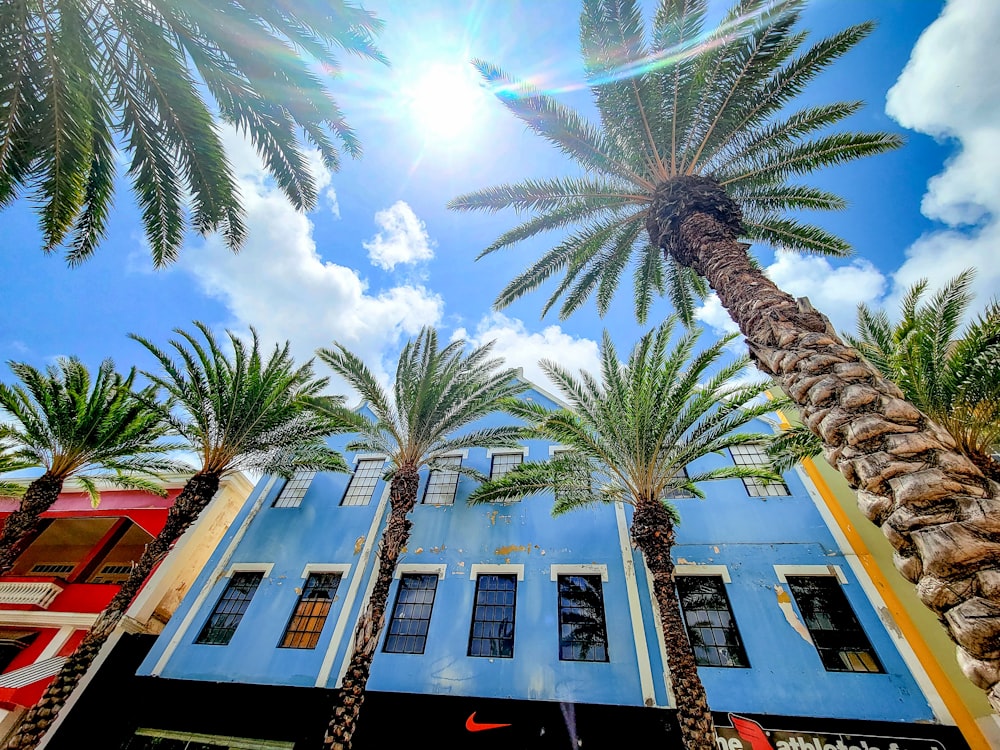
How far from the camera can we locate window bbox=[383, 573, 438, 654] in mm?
10836

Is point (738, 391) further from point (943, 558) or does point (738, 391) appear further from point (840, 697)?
point (943, 558)

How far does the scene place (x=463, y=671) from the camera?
32.9 ft

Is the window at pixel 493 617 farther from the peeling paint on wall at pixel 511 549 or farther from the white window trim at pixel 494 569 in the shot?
the peeling paint on wall at pixel 511 549

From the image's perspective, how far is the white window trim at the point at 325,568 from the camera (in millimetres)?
12376

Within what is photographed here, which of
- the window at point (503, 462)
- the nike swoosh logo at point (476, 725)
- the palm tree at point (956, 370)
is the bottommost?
the nike swoosh logo at point (476, 725)

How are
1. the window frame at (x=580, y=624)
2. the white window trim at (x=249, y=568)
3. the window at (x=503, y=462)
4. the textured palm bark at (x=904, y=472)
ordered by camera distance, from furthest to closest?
the window at (x=503, y=462)
the white window trim at (x=249, y=568)
the window frame at (x=580, y=624)
the textured palm bark at (x=904, y=472)

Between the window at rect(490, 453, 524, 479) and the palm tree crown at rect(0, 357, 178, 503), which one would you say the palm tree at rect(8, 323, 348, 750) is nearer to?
the palm tree crown at rect(0, 357, 178, 503)

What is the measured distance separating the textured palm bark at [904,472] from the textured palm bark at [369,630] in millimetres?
9147

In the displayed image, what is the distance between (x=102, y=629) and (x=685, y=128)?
17922 mm

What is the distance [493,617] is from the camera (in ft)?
36.1

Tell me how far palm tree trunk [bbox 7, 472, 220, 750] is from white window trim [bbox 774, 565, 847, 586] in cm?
1562

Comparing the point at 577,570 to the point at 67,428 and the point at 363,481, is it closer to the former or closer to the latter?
the point at 363,481

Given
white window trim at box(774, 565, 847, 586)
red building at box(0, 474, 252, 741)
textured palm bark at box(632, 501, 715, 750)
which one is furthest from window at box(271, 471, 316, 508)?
white window trim at box(774, 565, 847, 586)

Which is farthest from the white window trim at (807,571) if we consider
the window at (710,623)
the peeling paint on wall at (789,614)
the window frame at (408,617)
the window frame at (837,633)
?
the window frame at (408,617)
